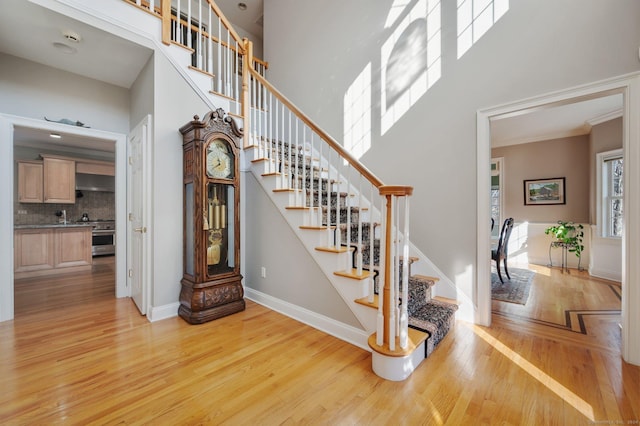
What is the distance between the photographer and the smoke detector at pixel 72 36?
237cm

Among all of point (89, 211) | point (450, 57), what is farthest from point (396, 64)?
point (89, 211)

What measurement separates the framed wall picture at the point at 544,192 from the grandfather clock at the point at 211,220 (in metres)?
6.18

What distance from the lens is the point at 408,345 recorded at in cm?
180

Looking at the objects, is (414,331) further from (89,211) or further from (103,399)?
(89,211)

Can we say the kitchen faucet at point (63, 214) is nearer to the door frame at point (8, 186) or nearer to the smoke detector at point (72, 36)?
the door frame at point (8, 186)

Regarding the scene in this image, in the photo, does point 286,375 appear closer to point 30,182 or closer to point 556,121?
point 556,121

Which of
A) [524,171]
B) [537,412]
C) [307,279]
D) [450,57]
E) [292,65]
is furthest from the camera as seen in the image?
[524,171]

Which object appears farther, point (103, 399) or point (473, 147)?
point (473, 147)

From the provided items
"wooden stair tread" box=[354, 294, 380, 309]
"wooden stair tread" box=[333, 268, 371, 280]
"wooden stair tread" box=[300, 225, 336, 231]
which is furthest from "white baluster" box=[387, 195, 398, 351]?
"wooden stair tread" box=[300, 225, 336, 231]

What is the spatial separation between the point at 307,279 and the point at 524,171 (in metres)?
5.92

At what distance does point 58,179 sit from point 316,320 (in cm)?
580

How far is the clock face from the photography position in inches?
105

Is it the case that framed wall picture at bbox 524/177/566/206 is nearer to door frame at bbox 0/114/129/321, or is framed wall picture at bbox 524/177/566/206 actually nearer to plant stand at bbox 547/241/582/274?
plant stand at bbox 547/241/582/274

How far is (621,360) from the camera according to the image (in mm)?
1944
